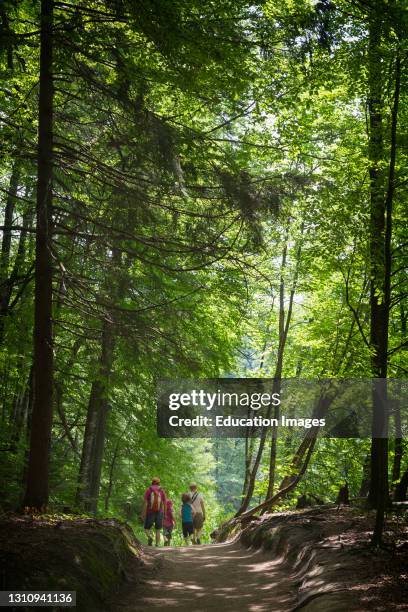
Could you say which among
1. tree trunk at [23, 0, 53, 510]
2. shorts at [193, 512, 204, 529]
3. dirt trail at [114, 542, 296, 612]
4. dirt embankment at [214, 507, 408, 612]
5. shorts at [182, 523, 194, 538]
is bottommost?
shorts at [182, 523, 194, 538]

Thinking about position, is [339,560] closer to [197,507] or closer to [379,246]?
[379,246]

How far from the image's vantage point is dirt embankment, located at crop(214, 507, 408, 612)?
558 centimetres

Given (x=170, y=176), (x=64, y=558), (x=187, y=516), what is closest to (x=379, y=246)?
(x=170, y=176)

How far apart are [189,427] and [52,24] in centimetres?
753

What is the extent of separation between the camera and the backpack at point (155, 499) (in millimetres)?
15859

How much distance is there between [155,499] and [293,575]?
795 centimetres

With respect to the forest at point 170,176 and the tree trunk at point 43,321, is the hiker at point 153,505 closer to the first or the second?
the forest at point 170,176

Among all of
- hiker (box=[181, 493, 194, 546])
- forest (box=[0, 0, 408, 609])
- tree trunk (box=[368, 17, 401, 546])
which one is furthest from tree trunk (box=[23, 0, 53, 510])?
hiker (box=[181, 493, 194, 546])

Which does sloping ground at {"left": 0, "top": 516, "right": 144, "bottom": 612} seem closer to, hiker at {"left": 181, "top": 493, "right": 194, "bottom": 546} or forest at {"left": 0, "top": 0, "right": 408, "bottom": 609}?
forest at {"left": 0, "top": 0, "right": 408, "bottom": 609}

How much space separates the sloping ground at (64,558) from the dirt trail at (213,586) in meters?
0.40

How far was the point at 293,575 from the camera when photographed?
848 cm

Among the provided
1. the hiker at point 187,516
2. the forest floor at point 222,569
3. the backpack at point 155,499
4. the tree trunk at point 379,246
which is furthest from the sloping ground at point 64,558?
the hiker at point 187,516

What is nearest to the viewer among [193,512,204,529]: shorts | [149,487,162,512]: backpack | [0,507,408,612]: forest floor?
[0,507,408,612]: forest floor

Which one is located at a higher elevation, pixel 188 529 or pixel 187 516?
pixel 187 516
